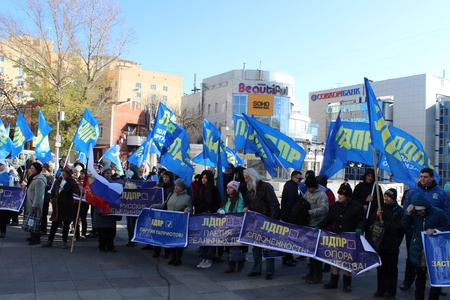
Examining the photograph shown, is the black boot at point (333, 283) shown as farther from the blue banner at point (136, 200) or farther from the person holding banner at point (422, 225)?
the blue banner at point (136, 200)

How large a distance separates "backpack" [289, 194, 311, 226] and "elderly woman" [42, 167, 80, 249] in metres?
4.83

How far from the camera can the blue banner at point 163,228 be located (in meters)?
8.16

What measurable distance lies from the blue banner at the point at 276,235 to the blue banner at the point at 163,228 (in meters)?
1.23

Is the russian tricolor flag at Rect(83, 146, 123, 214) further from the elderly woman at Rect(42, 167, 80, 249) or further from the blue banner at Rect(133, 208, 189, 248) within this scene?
the blue banner at Rect(133, 208, 189, 248)

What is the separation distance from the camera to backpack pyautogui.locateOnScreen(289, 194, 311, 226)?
7539mm

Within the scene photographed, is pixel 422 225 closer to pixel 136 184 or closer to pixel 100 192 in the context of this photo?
pixel 100 192

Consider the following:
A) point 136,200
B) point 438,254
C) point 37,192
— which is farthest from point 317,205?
point 37,192

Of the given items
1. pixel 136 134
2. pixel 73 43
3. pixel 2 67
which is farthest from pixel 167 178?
pixel 2 67

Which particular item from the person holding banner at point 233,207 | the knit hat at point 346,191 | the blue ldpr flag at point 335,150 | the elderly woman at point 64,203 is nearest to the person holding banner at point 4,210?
the elderly woman at point 64,203

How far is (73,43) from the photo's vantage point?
107 ft

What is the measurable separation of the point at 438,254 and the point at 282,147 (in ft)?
15.4

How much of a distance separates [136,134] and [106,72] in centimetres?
1992

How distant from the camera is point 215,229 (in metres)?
8.00

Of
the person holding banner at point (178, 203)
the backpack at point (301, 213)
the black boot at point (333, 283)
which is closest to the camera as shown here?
the black boot at point (333, 283)
